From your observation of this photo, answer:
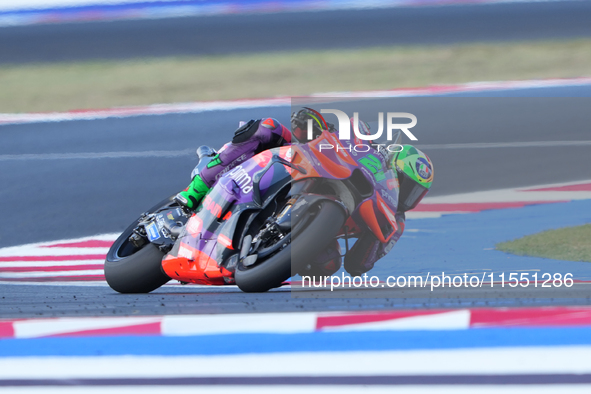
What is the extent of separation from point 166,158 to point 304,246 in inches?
177

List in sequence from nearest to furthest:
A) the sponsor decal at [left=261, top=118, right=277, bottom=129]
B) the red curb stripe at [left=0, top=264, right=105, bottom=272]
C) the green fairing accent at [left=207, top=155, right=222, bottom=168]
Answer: the sponsor decal at [left=261, top=118, right=277, bottom=129] < the green fairing accent at [left=207, top=155, right=222, bottom=168] < the red curb stripe at [left=0, top=264, right=105, bottom=272]

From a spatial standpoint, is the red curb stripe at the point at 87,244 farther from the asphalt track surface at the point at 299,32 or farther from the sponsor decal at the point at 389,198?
the asphalt track surface at the point at 299,32

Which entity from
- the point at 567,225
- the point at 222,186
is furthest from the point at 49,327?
the point at 567,225

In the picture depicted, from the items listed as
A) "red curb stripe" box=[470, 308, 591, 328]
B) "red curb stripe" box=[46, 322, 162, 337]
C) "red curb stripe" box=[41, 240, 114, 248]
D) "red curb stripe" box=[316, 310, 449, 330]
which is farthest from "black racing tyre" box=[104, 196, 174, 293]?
"red curb stripe" box=[470, 308, 591, 328]

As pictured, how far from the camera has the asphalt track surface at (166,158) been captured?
600cm

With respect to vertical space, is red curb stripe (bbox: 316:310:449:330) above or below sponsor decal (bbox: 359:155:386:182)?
below

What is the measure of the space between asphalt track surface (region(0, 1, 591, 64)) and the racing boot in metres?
5.99

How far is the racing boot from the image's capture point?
373cm

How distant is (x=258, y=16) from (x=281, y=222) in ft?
24.1

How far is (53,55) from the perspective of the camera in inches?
371

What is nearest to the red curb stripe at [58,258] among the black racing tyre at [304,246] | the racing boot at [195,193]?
the racing boot at [195,193]

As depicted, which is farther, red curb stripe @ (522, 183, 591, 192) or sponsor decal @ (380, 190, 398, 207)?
red curb stripe @ (522, 183, 591, 192)

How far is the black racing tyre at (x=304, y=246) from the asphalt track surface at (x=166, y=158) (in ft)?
6.16

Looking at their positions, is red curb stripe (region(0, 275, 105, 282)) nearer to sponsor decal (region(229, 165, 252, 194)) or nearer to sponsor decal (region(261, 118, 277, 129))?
sponsor decal (region(229, 165, 252, 194))
